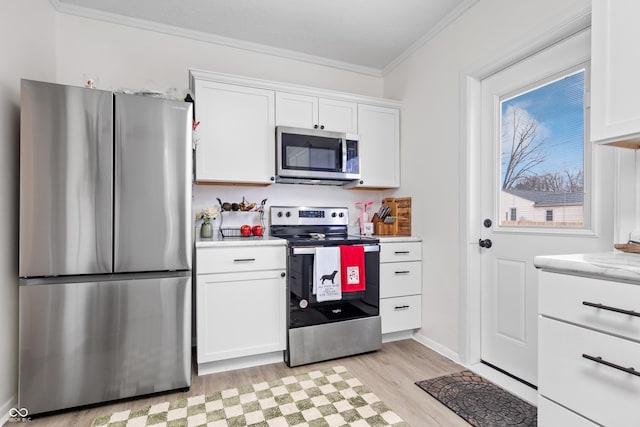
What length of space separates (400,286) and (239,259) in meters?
1.36

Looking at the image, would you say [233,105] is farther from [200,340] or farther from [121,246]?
[200,340]

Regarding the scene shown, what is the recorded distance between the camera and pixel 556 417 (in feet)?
3.99

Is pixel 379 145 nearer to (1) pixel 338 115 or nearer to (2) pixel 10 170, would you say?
(1) pixel 338 115

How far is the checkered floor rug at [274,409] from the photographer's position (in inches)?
66.9

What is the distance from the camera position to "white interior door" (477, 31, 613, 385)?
5.61ft

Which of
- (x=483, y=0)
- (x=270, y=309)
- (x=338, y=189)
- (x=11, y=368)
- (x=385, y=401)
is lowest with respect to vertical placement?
(x=385, y=401)

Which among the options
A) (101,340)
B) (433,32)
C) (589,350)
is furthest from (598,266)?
(101,340)

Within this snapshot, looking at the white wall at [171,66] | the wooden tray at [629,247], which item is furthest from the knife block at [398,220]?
the wooden tray at [629,247]

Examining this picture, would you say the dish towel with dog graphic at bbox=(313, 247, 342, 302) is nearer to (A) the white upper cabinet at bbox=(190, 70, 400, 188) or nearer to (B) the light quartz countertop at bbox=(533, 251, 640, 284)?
(A) the white upper cabinet at bbox=(190, 70, 400, 188)

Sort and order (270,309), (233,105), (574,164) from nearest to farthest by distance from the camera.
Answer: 1. (574,164)
2. (270,309)
3. (233,105)

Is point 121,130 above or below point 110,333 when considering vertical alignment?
above

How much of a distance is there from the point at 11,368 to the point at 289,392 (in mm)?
1558

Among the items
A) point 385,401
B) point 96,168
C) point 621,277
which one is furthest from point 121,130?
point 621,277

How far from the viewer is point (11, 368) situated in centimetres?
181
